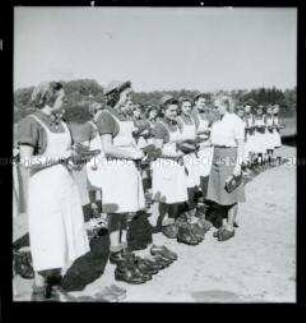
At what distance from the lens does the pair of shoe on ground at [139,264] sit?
14.1 ft

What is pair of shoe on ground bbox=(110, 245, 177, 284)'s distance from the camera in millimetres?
4289

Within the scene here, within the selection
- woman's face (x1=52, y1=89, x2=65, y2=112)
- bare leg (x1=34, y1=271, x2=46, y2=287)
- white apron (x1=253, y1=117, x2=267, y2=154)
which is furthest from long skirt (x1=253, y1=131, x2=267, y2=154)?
bare leg (x1=34, y1=271, x2=46, y2=287)

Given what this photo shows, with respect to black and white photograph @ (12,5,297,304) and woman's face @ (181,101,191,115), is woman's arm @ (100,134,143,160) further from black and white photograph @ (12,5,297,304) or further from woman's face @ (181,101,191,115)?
woman's face @ (181,101,191,115)

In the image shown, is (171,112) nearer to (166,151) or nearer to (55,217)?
(166,151)

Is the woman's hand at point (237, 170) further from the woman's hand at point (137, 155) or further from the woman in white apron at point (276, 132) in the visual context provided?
the woman's hand at point (137, 155)

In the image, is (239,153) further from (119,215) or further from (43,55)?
(43,55)

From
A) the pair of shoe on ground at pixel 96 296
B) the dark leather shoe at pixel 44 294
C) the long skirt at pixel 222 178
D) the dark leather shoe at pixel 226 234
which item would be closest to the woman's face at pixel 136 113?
the long skirt at pixel 222 178

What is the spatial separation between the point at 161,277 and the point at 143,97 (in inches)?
63.6

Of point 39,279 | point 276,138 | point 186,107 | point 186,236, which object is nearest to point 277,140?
point 276,138

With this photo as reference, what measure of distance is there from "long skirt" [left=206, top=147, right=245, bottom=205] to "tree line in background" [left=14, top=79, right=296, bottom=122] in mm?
474

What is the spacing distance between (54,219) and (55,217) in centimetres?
2

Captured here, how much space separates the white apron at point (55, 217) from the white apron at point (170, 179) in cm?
79
